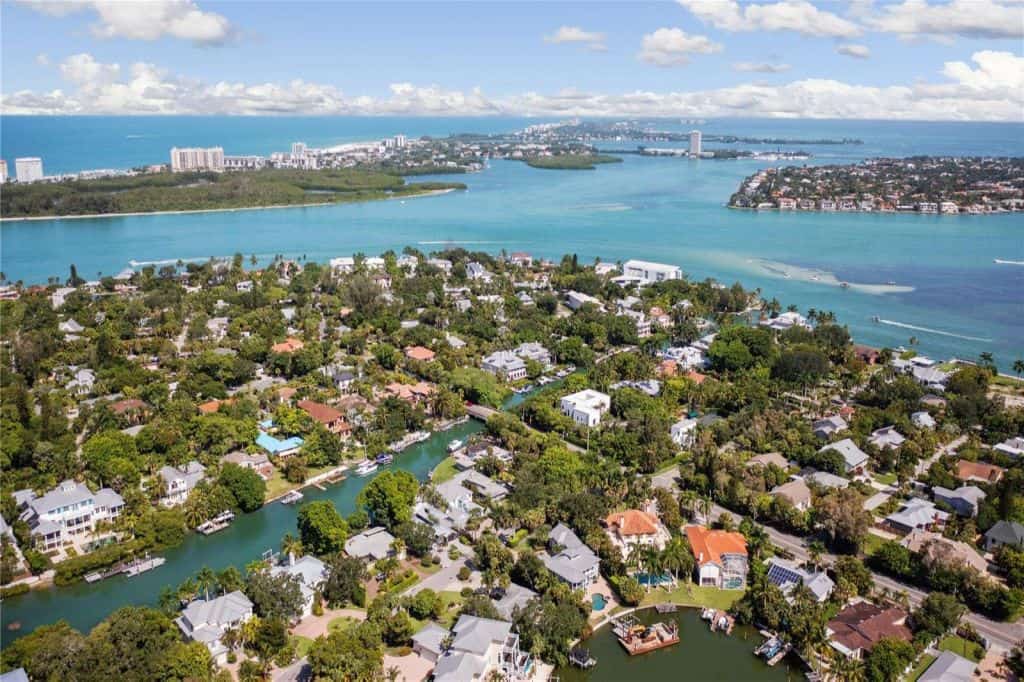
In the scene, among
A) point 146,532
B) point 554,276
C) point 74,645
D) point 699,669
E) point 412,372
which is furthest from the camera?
point 554,276

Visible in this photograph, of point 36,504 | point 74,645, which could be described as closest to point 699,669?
point 74,645

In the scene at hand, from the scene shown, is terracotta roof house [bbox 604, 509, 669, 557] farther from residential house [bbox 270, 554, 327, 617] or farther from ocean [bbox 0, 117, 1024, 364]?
ocean [bbox 0, 117, 1024, 364]

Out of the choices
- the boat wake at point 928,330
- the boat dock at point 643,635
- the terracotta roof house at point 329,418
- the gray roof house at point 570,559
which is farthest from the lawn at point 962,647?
the boat wake at point 928,330

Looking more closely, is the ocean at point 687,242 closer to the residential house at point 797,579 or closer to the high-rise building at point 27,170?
the residential house at point 797,579

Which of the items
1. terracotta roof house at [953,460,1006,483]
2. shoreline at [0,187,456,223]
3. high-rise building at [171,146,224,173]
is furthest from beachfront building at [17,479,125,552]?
high-rise building at [171,146,224,173]

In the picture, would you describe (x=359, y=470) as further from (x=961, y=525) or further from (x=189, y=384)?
(x=961, y=525)

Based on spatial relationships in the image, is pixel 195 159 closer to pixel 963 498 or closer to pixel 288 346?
pixel 288 346

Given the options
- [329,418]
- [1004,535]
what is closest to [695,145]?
[329,418]
